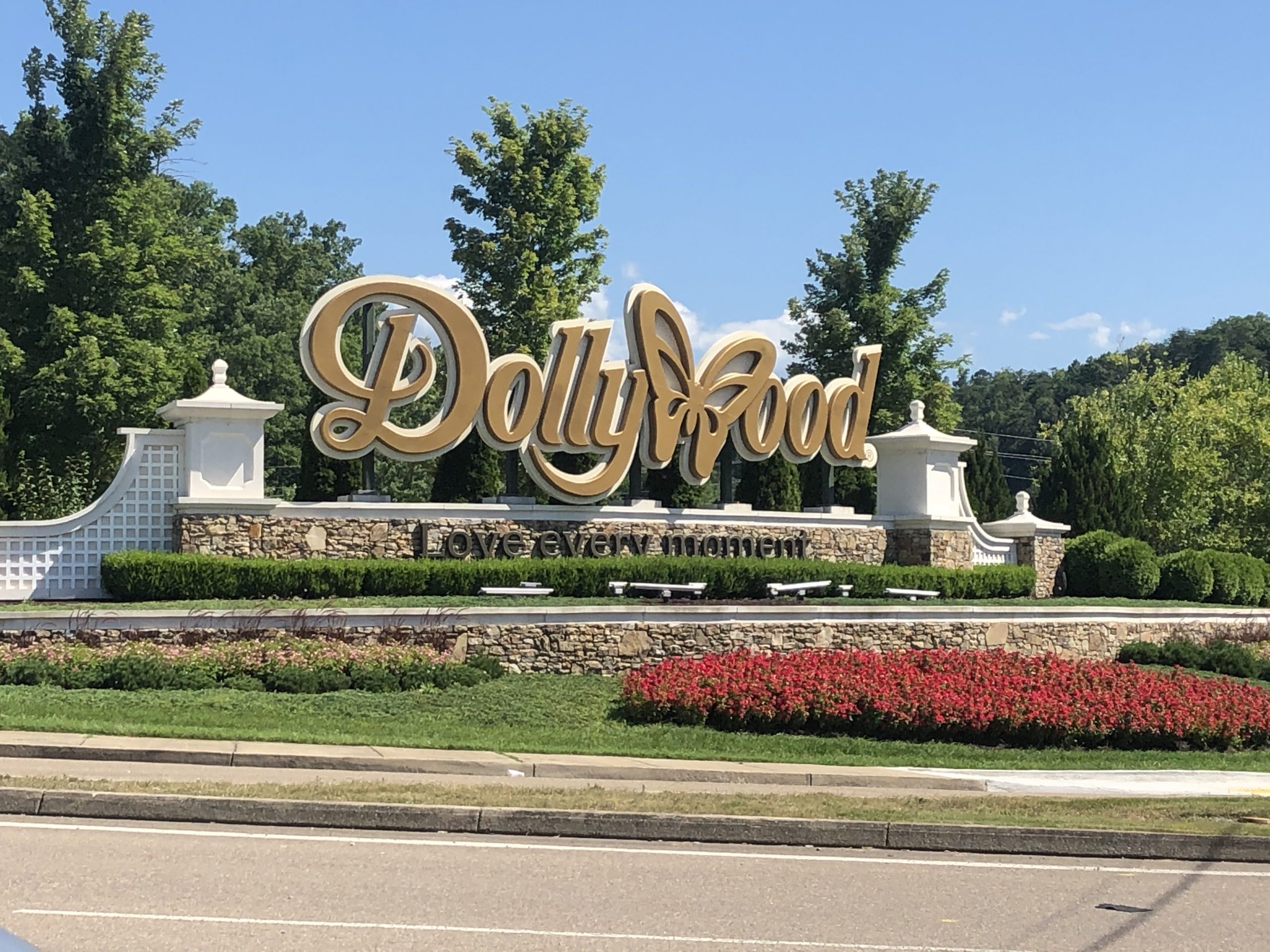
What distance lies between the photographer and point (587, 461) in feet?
112

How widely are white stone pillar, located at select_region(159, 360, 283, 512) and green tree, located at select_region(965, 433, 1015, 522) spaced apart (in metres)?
25.5

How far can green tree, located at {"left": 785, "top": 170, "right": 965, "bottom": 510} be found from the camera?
167ft

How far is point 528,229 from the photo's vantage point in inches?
1737

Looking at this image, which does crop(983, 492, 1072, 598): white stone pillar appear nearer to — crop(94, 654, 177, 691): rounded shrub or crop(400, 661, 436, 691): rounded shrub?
crop(400, 661, 436, 691): rounded shrub

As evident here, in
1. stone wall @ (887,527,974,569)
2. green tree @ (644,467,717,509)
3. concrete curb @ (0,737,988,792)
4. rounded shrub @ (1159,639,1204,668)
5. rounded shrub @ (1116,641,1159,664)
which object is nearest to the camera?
concrete curb @ (0,737,988,792)

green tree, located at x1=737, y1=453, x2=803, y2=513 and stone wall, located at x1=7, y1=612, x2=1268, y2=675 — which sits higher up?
green tree, located at x1=737, y1=453, x2=803, y2=513

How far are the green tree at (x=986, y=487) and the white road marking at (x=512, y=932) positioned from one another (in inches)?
1497

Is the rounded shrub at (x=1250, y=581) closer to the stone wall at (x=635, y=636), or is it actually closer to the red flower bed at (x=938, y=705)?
the stone wall at (x=635, y=636)

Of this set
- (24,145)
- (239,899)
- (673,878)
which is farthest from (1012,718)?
(24,145)

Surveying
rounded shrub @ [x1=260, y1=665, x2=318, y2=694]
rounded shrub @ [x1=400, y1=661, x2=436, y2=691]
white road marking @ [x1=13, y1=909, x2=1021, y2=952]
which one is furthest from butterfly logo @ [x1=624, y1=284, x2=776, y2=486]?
white road marking @ [x1=13, y1=909, x2=1021, y2=952]

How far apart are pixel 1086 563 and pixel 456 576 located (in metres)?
17.8

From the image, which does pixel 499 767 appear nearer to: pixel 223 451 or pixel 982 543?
pixel 223 451

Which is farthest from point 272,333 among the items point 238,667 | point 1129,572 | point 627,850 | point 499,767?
point 627,850

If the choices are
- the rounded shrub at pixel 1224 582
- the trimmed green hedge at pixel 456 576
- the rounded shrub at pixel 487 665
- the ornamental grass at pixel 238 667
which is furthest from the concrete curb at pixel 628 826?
the rounded shrub at pixel 1224 582
